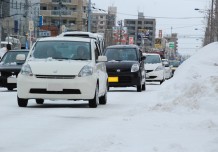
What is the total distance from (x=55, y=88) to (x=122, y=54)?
11752mm

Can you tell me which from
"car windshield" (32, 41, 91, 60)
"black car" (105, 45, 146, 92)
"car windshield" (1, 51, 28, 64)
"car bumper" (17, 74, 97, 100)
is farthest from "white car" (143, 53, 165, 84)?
"car bumper" (17, 74, 97, 100)

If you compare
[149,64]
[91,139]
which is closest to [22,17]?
[149,64]

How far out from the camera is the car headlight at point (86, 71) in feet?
49.5

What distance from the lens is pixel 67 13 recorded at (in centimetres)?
12988

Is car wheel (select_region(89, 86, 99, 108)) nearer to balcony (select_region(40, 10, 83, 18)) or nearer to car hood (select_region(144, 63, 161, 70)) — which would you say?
car hood (select_region(144, 63, 161, 70))

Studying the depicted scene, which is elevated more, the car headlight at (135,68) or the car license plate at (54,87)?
the car license plate at (54,87)

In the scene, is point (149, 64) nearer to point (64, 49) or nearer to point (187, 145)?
point (64, 49)

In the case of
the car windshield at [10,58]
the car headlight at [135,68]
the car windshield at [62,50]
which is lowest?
the car headlight at [135,68]

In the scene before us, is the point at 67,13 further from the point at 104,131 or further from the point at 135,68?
the point at 104,131

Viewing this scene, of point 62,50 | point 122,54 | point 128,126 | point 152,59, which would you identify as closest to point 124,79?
point 122,54

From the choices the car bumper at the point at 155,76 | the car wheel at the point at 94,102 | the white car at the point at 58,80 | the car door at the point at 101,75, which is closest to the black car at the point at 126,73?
the car door at the point at 101,75

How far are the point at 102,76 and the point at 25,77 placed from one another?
2392 mm

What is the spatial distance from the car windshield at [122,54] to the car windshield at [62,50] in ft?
32.1

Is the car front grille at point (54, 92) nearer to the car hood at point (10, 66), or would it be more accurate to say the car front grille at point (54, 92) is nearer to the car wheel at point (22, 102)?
the car wheel at point (22, 102)
